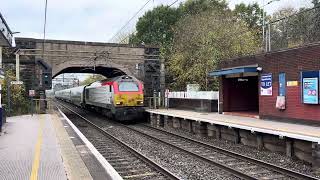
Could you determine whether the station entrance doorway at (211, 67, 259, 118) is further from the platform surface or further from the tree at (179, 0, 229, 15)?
the tree at (179, 0, 229, 15)

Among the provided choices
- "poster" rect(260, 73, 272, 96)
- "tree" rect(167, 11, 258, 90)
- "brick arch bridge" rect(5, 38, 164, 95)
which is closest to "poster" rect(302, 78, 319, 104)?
"poster" rect(260, 73, 272, 96)

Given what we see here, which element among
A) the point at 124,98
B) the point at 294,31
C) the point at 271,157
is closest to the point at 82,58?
the point at 124,98

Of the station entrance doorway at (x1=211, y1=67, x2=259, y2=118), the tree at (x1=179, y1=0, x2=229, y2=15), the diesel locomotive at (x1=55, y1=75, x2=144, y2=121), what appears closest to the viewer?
Result: the station entrance doorway at (x1=211, y1=67, x2=259, y2=118)

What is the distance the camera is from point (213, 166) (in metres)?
12.7

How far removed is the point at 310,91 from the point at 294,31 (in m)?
7.78

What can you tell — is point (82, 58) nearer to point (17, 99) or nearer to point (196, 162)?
point (17, 99)

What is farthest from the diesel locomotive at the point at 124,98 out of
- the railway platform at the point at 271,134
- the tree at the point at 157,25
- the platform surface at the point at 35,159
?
the tree at the point at 157,25

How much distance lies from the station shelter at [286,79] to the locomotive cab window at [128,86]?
7.25m

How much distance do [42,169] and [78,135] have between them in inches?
307

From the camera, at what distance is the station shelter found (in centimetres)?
1627

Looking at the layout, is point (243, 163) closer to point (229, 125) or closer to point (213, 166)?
point (213, 166)

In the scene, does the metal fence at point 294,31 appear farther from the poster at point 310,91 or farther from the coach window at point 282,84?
the poster at point 310,91

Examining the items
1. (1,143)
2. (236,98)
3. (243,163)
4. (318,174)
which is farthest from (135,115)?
(318,174)

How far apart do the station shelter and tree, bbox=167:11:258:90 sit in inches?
377
